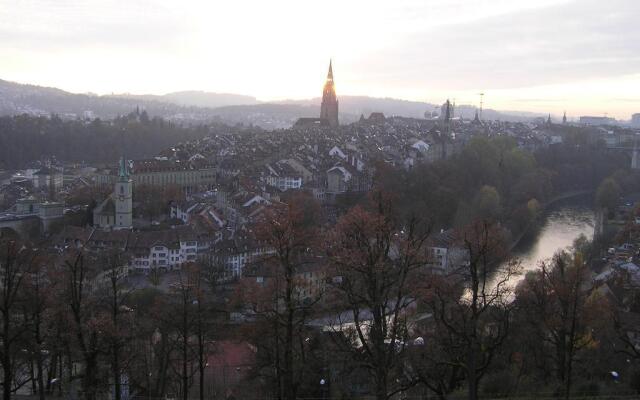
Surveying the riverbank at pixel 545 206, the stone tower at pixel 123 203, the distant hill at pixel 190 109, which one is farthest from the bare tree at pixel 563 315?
the distant hill at pixel 190 109

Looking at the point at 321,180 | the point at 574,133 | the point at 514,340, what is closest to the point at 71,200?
the point at 321,180

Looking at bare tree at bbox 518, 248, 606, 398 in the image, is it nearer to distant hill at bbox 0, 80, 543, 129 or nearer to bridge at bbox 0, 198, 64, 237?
bridge at bbox 0, 198, 64, 237

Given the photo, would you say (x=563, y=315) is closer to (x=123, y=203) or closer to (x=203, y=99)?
(x=123, y=203)

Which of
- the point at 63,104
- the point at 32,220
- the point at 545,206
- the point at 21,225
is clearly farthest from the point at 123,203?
the point at 63,104

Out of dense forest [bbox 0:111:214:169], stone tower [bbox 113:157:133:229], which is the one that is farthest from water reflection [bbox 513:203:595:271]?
dense forest [bbox 0:111:214:169]

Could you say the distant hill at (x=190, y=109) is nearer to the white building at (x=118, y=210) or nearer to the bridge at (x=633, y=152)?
the bridge at (x=633, y=152)

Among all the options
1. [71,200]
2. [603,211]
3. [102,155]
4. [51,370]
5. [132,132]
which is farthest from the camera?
[132,132]

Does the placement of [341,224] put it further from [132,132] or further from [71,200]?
[132,132]
